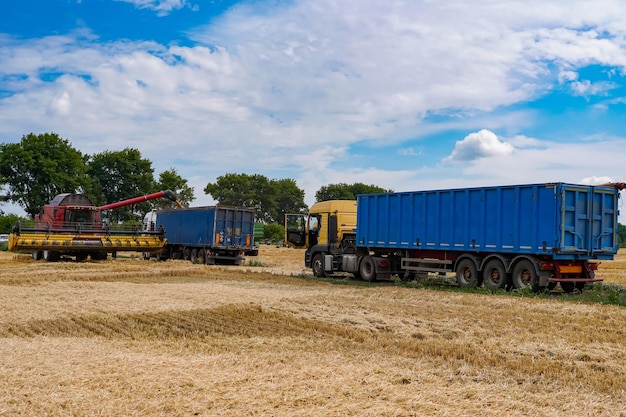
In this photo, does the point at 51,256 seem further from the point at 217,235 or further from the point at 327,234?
the point at 327,234

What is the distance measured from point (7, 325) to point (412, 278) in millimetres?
16154

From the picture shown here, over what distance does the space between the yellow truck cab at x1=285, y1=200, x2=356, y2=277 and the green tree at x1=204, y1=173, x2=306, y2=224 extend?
75.9 m

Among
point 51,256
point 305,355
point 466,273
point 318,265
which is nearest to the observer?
point 305,355

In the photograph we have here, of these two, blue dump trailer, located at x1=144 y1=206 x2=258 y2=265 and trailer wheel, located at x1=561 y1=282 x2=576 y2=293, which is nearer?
trailer wheel, located at x1=561 y1=282 x2=576 y2=293

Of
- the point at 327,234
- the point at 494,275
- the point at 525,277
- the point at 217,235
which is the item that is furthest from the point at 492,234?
the point at 217,235

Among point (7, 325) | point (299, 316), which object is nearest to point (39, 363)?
point (7, 325)

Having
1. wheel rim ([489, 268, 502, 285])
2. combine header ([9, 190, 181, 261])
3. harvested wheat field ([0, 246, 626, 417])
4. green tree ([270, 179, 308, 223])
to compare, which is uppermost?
green tree ([270, 179, 308, 223])

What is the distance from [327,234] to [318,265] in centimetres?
130

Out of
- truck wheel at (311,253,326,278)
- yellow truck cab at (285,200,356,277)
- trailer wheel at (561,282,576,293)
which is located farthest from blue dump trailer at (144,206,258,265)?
trailer wheel at (561,282,576,293)

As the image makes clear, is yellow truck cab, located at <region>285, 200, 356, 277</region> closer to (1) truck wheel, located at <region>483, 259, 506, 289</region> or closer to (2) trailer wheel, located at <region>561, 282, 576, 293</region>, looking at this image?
(1) truck wheel, located at <region>483, 259, 506, 289</region>

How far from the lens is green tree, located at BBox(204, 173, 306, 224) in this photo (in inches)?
4146

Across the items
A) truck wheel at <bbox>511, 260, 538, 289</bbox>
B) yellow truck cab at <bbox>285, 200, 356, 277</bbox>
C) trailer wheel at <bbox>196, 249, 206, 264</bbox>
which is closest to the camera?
truck wheel at <bbox>511, 260, 538, 289</bbox>

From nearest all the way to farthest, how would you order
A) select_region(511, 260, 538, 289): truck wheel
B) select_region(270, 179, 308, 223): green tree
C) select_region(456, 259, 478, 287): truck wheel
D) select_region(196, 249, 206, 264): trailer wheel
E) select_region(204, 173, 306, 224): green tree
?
1. select_region(511, 260, 538, 289): truck wheel
2. select_region(456, 259, 478, 287): truck wheel
3. select_region(196, 249, 206, 264): trailer wheel
4. select_region(204, 173, 306, 224): green tree
5. select_region(270, 179, 308, 223): green tree

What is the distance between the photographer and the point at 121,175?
278 ft
